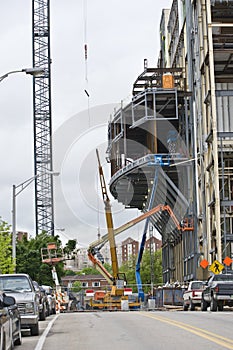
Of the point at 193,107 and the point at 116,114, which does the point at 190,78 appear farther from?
the point at 116,114

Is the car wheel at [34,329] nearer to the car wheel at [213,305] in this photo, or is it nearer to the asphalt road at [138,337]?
the asphalt road at [138,337]

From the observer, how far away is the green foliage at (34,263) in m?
68.9

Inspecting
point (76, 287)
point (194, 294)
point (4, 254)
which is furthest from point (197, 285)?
point (76, 287)

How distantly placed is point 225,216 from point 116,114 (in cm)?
2160

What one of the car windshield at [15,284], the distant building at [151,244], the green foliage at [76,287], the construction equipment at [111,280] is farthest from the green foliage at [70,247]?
the car windshield at [15,284]

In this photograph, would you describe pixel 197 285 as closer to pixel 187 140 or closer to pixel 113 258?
pixel 113 258

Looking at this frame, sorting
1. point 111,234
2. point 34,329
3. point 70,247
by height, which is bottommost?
point 34,329

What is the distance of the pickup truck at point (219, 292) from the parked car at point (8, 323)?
54.3 ft

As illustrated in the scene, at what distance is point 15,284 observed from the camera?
815 inches

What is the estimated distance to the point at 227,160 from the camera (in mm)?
57844

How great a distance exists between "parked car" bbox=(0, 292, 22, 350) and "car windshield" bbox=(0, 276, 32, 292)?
4527 mm

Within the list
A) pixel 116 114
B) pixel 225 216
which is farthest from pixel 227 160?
pixel 116 114

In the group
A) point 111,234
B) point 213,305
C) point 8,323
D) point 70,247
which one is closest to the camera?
point 8,323

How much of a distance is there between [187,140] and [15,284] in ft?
150
